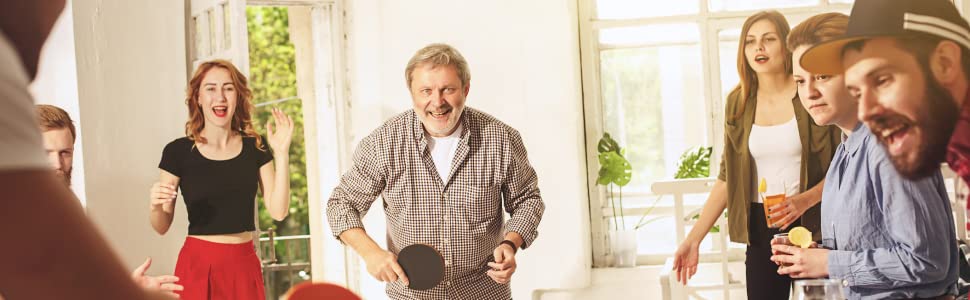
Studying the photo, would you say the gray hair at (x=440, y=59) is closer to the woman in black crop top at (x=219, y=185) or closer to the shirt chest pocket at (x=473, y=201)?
the shirt chest pocket at (x=473, y=201)

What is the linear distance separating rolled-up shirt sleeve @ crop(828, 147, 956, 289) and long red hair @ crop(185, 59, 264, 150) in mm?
2720

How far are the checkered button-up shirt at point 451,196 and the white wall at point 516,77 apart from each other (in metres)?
2.71

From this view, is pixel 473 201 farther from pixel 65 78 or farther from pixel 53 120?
pixel 65 78

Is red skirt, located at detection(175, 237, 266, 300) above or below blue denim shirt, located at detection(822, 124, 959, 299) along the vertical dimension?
below

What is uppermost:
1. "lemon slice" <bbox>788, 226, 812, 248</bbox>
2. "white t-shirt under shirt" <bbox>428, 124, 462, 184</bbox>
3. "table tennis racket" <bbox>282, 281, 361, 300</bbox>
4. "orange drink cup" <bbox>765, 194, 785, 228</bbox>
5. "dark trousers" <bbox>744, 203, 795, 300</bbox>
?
"white t-shirt under shirt" <bbox>428, 124, 462, 184</bbox>

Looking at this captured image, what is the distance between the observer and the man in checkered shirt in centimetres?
356

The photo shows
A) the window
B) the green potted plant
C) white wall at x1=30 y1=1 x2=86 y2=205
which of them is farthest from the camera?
the window

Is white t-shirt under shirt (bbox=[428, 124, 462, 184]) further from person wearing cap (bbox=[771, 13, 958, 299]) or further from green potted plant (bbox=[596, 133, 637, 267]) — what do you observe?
green potted plant (bbox=[596, 133, 637, 267])

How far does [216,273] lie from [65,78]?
1277 mm

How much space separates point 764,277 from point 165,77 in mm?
3076

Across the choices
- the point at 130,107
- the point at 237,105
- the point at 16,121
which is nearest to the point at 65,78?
the point at 130,107

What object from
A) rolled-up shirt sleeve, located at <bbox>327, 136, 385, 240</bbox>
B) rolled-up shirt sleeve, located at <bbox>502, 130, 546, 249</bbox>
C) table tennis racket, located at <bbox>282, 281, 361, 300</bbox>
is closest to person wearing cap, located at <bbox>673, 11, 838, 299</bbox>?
rolled-up shirt sleeve, located at <bbox>502, 130, 546, 249</bbox>

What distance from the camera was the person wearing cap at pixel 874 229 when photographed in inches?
76.7

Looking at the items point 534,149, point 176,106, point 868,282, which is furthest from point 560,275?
point 868,282
